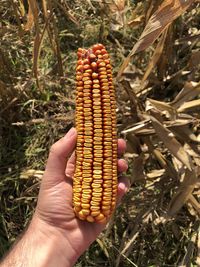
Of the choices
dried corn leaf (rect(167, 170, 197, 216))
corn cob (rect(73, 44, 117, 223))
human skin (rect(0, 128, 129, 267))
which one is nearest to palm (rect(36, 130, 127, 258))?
human skin (rect(0, 128, 129, 267))

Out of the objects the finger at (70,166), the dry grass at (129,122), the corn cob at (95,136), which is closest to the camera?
the corn cob at (95,136)

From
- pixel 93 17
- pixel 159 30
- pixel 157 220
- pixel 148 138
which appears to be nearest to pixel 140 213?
pixel 157 220

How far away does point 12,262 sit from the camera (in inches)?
100

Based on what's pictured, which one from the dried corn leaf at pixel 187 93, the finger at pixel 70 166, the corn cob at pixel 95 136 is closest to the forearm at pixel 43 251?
the finger at pixel 70 166

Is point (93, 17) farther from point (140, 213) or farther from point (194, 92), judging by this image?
point (140, 213)

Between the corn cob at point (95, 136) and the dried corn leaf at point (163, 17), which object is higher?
the dried corn leaf at point (163, 17)

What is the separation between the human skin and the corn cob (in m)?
0.24

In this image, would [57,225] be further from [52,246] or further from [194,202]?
[194,202]

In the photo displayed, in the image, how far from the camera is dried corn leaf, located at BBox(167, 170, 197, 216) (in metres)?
2.71

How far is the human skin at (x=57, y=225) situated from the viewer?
2.37m

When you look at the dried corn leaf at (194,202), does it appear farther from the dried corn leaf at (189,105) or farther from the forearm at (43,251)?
the forearm at (43,251)

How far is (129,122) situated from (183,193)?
0.58m

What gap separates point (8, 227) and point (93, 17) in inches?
71.6

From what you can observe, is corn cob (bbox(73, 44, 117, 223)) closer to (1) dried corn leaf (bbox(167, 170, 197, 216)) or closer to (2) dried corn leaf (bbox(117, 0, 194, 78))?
(2) dried corn leaf (bbox(117, 0, 194, 78))
